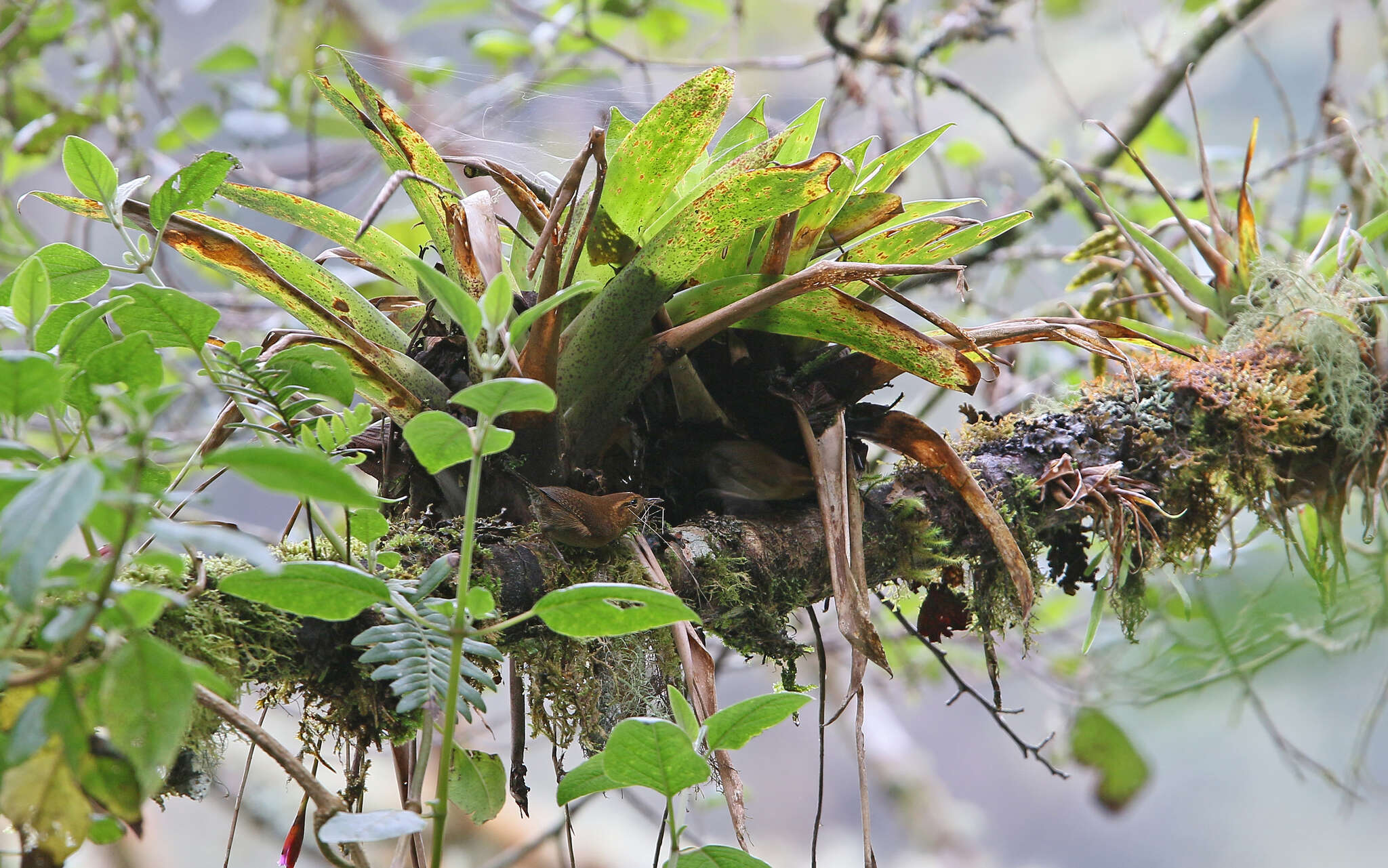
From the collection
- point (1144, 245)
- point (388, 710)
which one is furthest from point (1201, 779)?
point (388, 710)

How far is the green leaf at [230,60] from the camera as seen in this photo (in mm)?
1822

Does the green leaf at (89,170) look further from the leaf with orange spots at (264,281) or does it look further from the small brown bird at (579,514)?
the small brown bird at (579,514)

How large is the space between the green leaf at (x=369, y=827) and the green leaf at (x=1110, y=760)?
1.69 metres

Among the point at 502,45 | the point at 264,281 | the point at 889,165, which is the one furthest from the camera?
the point at 502,45

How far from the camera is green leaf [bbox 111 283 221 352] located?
0.44 meters

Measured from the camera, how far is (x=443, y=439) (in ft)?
1.31

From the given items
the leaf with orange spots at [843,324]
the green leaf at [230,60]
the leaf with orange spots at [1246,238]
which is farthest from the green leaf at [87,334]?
the green leaf at [230,60]

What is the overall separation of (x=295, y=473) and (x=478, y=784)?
14.8 inches

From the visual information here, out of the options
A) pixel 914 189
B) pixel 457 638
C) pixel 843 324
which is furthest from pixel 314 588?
pixel 914 189

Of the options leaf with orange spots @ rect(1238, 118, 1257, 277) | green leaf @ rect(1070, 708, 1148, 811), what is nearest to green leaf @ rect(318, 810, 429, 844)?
leaf with orange spots @ rect(1238, 118, 1257, 277)

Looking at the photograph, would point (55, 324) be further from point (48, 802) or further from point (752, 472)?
point (752, 472)

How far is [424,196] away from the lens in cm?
63

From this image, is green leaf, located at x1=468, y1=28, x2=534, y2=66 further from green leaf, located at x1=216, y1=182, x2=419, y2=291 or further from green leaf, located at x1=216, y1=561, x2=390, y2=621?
green leaf, located at x1=216, y1=561, x2=390, y2=621

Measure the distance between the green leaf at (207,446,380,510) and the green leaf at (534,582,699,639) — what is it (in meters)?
0.12
